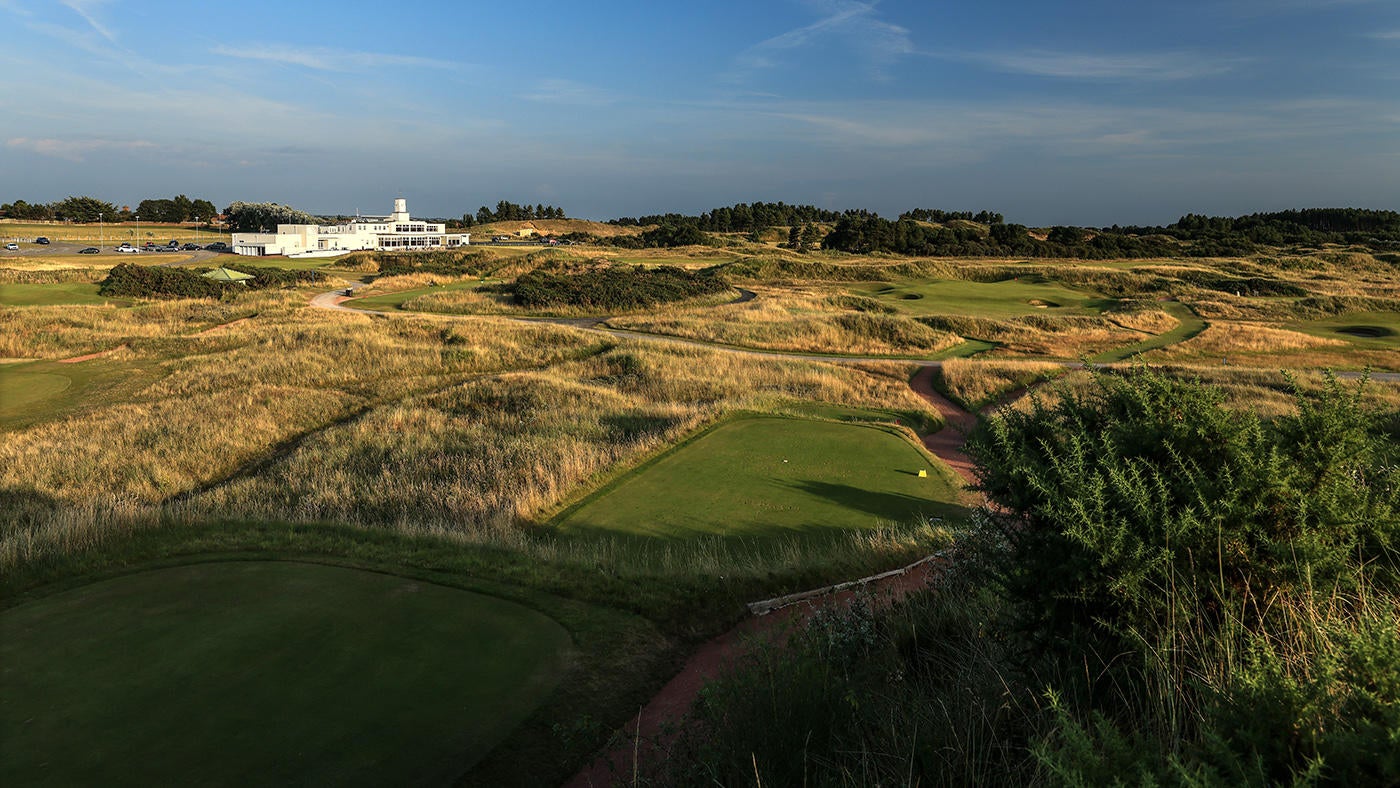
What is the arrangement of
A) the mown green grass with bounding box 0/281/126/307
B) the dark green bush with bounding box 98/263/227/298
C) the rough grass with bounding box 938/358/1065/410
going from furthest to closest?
the dark green bush with bounding box 98/263/227/298 < the mown green grass with bounding box 0/281/126/307 < the rough grass with bounding box 938/358/1065/410

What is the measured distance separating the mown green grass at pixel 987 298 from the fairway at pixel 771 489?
26779 mm

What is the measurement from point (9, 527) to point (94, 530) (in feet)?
6.66

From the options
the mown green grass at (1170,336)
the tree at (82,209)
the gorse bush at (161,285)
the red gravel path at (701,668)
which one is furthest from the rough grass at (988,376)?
the tree at (82,209)

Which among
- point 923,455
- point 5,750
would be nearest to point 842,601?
point 5,750

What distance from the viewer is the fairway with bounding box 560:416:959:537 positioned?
10.1 m

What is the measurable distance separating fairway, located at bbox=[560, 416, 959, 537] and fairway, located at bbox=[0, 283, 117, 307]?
38724 millimetres

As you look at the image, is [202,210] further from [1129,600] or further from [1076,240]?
[1129,600]

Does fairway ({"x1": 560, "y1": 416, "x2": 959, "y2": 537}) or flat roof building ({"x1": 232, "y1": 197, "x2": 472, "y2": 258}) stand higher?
flat roof building ({"x1": 232, "y1": 197, "x2": 472, "y2": 258})

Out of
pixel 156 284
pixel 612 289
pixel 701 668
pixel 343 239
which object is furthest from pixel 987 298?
pixel 343 239

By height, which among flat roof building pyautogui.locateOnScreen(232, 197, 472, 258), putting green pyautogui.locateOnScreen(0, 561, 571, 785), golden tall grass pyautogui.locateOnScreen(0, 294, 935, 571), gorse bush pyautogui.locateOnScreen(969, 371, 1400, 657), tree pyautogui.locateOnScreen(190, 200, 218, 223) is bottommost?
golden tall grass pyautogui.locateOnScreen(0, 294, 935, 571)

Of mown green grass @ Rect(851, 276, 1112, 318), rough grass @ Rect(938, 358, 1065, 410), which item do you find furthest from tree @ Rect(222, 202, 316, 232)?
rough grass @ Rect(938, 358, 1065, 410)

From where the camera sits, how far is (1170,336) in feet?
108

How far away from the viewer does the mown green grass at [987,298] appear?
1587 inches

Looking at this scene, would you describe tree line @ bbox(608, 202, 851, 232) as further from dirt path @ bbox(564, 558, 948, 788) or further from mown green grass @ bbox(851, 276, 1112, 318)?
dirt path @ bbox(564, 558, 948, 788)
